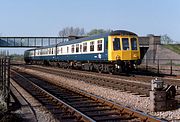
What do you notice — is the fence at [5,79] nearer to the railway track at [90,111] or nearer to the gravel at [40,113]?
the gravel at [40,113]

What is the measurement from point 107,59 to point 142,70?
9.02 metres

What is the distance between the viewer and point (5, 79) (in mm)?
12812

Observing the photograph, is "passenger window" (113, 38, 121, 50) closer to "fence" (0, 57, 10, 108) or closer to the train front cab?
the train front cab

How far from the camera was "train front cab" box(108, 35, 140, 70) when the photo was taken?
25375 mm

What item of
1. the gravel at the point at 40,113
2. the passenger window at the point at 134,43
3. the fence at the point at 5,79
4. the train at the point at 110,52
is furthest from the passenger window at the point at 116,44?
the gravel at the point at 40,113

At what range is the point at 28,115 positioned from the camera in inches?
401

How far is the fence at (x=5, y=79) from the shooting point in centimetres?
1177

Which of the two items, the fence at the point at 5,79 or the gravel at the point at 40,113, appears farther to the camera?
the fence at the point at 5,79

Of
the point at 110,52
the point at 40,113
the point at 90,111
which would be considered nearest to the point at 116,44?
the point at 110,52

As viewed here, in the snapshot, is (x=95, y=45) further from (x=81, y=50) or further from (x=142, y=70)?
(x=142, y=70)

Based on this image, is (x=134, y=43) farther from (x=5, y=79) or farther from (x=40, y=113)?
(x=40, y=113)

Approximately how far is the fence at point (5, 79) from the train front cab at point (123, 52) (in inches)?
505

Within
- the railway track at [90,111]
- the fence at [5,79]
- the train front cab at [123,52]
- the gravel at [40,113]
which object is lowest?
the gravel at [40,113]

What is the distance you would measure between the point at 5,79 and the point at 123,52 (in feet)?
45.9
